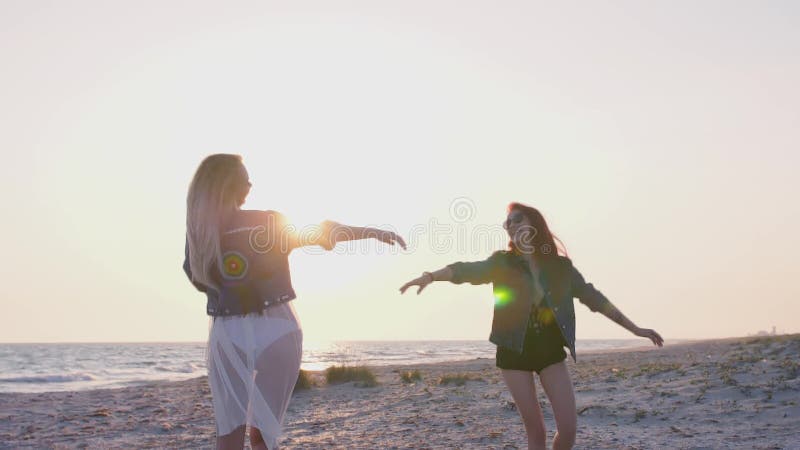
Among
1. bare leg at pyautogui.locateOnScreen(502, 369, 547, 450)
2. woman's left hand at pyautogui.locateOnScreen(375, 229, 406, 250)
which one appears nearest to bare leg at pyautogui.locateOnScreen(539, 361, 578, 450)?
bare leg at pyautogui.locateOnScreen(502, 369, 547, 450)

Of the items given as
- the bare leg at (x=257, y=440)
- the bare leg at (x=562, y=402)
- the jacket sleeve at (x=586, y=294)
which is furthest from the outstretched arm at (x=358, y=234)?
the jacket sleeve at (x=586, y=294)

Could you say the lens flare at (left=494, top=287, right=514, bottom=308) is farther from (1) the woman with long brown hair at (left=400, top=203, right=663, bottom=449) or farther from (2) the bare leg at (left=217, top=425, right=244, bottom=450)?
(2) the bare leg at (left=217, top=425, right=244, bottom=450)

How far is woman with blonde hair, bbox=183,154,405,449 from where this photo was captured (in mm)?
3869

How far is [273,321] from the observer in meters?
3.92

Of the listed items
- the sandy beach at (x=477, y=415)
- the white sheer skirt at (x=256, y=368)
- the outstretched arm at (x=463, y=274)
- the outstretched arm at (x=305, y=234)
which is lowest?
the sandy beach at (x=477, y=415)

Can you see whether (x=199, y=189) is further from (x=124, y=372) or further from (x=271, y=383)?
(x=124, y=372)

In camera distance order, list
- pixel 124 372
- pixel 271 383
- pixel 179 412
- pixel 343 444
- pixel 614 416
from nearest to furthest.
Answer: pixel 271 383 → pixel 343 444 → pixel 614 416 → pixel 179 412 → pixel 124 372

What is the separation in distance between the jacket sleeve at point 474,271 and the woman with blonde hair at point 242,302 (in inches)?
74.7

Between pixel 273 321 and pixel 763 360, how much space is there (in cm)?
1171

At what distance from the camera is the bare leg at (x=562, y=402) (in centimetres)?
529

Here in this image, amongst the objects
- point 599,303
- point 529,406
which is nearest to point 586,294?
point 599,303

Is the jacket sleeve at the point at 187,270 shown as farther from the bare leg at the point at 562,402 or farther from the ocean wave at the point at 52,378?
the ocean wave at the point at 52,378

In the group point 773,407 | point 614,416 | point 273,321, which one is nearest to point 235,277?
point 273,321

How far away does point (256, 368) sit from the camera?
12.6 ft
